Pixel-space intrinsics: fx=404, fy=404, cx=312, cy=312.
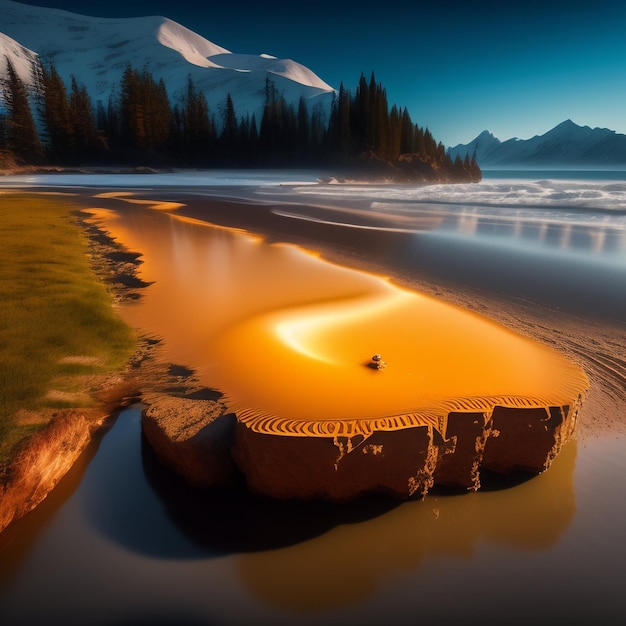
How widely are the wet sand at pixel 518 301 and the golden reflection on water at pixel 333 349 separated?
0.14 meters

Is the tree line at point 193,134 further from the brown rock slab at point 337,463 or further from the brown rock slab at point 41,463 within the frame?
the brown rock slab at point 337,463

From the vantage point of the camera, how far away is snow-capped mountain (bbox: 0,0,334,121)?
461 ft

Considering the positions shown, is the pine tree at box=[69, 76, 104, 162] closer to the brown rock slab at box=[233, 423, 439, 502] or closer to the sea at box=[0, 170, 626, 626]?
the sea at box=[0, 170, 626, 626]

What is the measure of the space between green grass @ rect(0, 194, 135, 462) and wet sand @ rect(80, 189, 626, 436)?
5.92 feet

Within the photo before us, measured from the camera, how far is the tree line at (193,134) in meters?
59.3

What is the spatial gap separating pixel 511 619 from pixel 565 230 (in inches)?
676

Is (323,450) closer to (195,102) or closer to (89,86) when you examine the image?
(195,102)

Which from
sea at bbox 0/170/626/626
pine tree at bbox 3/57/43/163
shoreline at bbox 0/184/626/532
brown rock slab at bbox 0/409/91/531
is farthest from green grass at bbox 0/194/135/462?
pine tree at bbox 3/57/43/163

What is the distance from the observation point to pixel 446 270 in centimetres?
1049

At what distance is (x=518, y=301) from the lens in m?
8.04

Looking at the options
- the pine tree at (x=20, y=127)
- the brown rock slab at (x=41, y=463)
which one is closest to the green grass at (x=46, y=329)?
the brown rock slab at (x=41, y=463)

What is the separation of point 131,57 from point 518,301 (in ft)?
634

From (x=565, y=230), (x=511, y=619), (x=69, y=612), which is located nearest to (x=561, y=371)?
(x=511, y=619)

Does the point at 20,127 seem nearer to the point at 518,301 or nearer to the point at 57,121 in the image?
the point at 57,121
